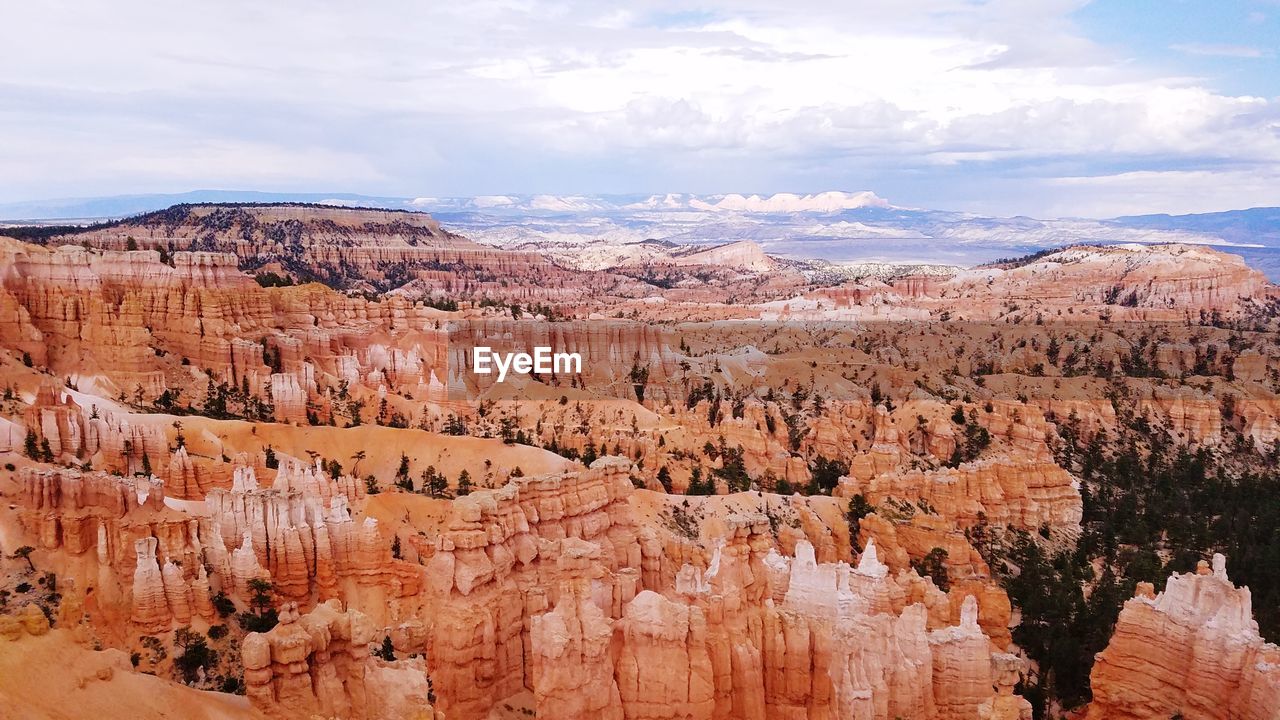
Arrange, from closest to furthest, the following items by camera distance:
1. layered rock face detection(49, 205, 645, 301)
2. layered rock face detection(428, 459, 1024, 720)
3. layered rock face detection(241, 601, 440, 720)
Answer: layered rock face detection(241, 601, 440, 720) < layered rock face detection(428, 459, 1024, 720) < layered rock face detection(49, 205, 645, 301)

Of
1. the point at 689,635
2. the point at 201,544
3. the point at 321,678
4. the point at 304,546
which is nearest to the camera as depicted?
the point at 321,678

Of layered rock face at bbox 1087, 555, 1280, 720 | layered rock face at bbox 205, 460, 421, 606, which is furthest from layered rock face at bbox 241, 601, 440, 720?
layered rock face at bbox 1087, 555, 1280, 720

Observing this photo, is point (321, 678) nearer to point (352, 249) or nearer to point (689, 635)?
point (689, 635)

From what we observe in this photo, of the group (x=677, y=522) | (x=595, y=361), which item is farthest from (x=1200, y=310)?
(x=677, y=522)

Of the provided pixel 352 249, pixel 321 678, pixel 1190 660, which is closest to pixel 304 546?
pixel 321 678

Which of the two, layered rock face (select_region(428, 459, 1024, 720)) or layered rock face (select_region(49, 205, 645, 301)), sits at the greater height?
layered rock face (select_region(49, 205, 645, 301))

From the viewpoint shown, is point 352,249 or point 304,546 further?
point 352,249

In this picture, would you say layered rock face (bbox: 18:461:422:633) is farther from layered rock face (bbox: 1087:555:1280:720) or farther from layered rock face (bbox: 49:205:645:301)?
layered rock face (bbox: 49:205:645:301)

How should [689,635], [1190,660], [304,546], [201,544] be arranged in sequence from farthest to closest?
[304,546] → [201,544] → [1190,660] → [689,635]
